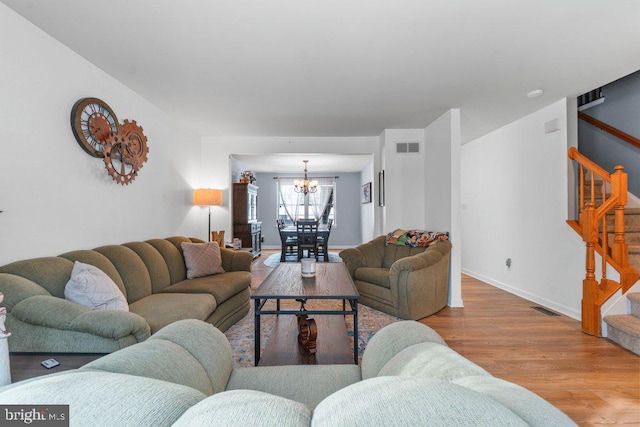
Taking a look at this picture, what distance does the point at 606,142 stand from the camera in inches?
162

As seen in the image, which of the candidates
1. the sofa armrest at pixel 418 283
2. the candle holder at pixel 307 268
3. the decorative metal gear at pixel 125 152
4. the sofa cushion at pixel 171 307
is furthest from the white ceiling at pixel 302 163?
the sofa cushion at pixel 171 307

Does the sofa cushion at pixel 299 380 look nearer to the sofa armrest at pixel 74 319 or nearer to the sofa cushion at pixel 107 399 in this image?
the sofa cushion at pixel 107 399

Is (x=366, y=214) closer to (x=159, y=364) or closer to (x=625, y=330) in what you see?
(x=625, y=330)

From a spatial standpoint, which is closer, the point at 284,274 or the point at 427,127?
the point at 284,274

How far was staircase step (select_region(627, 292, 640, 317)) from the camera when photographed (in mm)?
2719

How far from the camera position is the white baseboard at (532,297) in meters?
3.33

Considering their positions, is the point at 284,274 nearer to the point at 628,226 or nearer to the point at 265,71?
the point at 265,71

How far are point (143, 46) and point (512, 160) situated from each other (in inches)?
180

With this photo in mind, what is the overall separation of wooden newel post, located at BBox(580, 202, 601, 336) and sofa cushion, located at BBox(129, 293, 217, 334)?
345cm

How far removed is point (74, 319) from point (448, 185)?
383cm

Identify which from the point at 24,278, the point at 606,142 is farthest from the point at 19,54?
the point at 606,142

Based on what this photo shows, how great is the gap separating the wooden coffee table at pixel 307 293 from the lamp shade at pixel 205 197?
77.2 inches

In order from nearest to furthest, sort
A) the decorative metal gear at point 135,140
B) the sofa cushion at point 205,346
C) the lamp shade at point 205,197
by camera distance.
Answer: the sofa cushion at point 205,346 < the decorative metal gear at point 135,140 < the lamp shade at point 205,197

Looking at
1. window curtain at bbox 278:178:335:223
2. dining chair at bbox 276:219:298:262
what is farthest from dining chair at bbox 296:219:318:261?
window curtain at bbox 278:178:335:223
